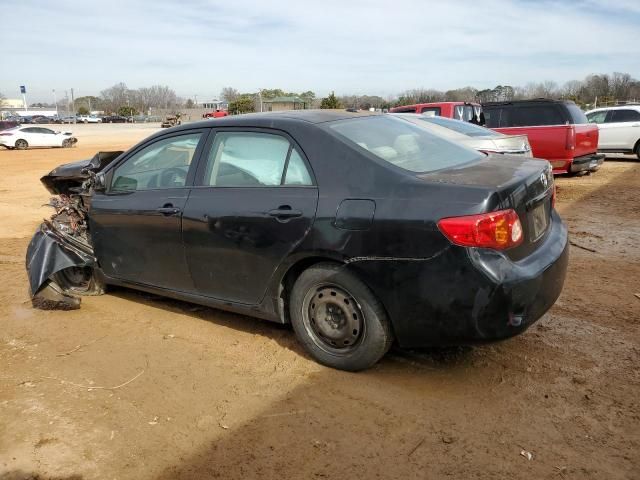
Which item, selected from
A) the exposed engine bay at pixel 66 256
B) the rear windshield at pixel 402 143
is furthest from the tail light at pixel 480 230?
the exposed engine bay at pixel 66 256

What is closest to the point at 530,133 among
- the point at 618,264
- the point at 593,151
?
the point at 593,151

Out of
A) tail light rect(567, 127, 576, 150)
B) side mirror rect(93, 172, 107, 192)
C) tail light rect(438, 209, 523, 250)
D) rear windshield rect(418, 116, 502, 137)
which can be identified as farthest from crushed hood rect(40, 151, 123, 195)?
tail light rect(567, 127, 576, 150)

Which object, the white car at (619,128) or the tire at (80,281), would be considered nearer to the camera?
the tire at (80,281)

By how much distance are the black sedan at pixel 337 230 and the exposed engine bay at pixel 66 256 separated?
0.05 m

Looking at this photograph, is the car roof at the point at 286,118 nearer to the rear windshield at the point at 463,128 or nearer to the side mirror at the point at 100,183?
the side mirror at the point at 100,183

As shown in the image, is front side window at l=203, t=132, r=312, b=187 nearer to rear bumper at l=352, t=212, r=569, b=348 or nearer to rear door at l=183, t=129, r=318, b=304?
rear door at l=183, t=129, r=318, b=304

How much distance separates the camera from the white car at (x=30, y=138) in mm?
28030

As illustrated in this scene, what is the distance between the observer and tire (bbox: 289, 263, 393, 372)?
10.3 feet

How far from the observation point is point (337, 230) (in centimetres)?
312

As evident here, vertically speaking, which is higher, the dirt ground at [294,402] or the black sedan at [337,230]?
the black sedan at [337,230]

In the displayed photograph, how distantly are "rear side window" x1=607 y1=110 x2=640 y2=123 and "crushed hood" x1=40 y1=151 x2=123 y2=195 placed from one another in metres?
14.6

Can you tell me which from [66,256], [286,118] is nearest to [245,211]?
[286,118]

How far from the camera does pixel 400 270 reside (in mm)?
2947

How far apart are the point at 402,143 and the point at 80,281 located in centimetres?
331
